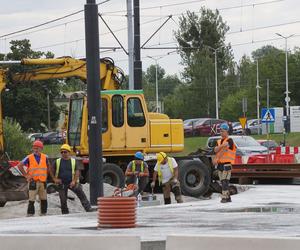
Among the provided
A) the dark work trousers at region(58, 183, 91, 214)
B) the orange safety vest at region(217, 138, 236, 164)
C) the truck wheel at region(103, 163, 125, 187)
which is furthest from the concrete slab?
the truck wheel at region(103, 163, 125, 187)

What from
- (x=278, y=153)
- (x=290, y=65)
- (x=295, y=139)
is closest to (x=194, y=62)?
(x=290, y=65)

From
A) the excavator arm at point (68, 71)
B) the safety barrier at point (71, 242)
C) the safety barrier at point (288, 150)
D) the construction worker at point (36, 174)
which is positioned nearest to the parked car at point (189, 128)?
the safety barrier at point (288, 150)

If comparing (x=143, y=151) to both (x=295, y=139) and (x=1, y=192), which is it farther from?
(x=295, y=139)

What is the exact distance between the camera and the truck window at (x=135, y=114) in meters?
26.3

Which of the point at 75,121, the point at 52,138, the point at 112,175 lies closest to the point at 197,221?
the point at 112,175

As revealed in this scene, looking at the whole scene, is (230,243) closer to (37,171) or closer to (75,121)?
(37,171)

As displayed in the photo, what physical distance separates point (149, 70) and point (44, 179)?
168999 mm

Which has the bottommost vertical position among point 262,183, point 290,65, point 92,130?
point 262,183

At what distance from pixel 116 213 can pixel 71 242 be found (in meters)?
3.94

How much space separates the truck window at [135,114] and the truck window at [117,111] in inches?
8.7

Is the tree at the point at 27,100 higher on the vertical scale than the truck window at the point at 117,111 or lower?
higher

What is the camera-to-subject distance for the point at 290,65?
9456 centimetres

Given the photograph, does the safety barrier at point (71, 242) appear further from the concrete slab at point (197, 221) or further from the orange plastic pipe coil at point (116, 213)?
the orange plastic pipe coil at point (116, 213)

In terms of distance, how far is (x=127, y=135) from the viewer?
26234mm
